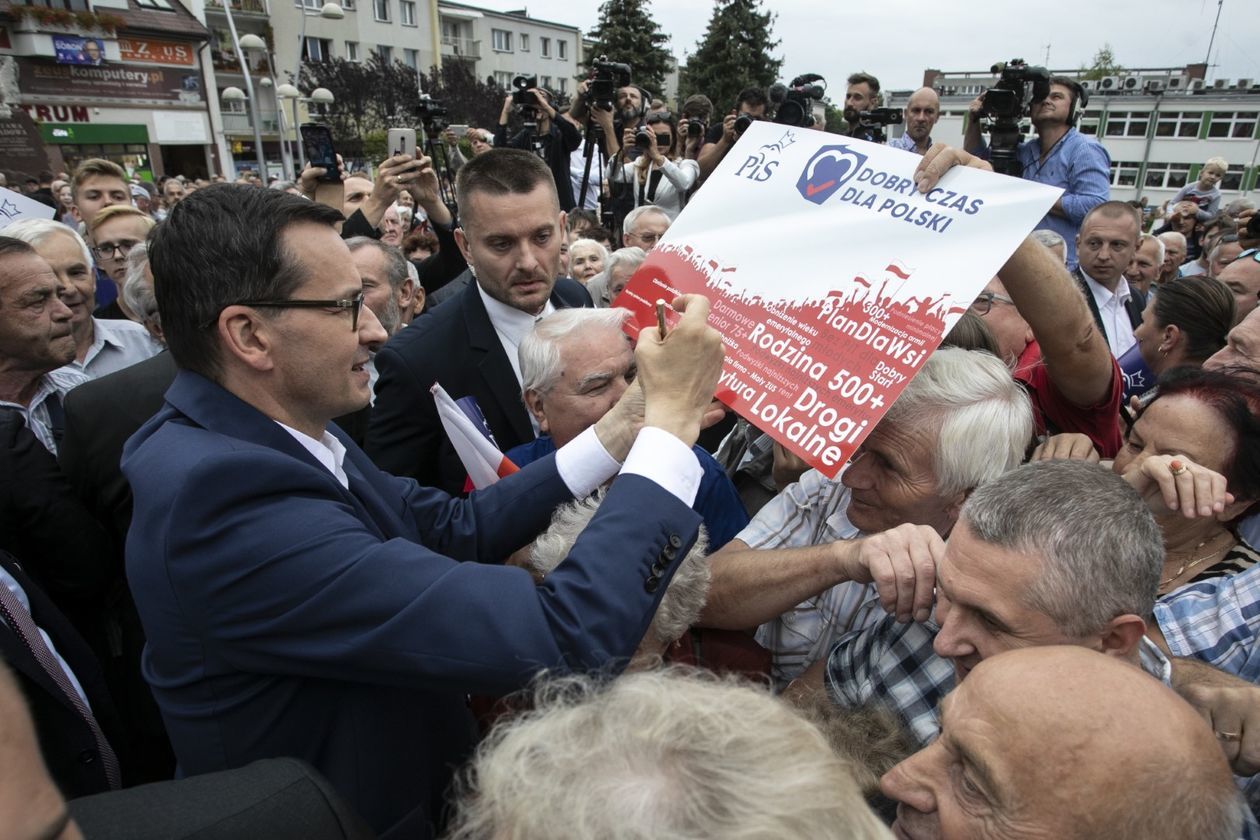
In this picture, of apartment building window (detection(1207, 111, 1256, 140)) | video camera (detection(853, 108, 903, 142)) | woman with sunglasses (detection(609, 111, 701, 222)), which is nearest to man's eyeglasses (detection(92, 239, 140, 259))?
woman with sunglasses (detection(609, 111, 701, 222))

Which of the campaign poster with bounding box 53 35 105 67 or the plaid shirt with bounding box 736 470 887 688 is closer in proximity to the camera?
the plaid shirt with bounding box 736 470 887 688

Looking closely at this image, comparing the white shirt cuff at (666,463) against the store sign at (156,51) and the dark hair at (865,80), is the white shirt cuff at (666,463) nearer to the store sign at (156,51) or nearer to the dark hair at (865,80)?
the dark hair at (865,80)

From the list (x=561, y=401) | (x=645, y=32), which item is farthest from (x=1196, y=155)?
(x=561, y=401)

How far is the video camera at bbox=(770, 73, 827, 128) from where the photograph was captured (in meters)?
4.71

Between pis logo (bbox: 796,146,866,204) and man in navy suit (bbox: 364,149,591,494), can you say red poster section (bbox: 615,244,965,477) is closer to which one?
pis logo (bbox: 796,146,866,204)

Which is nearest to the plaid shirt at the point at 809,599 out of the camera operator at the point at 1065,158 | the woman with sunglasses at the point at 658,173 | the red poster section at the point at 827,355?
the red poster section at the point at 827,355

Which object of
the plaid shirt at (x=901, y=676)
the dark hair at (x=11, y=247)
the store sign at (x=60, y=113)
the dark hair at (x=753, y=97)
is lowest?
the plaid shirt at (x=901, y=676)

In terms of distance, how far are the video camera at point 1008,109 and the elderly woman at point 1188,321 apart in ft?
3.41

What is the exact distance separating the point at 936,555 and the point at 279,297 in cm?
147

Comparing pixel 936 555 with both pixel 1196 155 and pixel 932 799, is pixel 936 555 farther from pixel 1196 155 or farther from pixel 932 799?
pixel 1196 155

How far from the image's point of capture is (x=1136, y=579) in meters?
1.36

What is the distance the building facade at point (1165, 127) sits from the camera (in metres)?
42.0

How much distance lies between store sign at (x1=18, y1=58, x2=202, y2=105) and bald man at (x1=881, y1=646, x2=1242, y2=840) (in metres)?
37.4

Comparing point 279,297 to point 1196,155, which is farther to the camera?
point 1196,155
